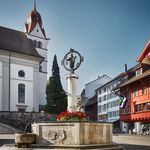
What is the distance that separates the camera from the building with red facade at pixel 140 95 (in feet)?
149

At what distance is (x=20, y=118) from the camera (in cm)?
5553

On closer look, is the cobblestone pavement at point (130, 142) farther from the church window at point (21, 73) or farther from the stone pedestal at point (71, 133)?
the church window at point (21, 73)

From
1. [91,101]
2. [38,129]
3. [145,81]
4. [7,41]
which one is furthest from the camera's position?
[91,101]

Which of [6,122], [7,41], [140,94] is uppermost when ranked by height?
[7,41]

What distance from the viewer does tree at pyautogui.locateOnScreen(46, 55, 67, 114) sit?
74250mm

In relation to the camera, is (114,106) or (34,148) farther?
(114,106)

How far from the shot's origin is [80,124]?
17844 millimetres

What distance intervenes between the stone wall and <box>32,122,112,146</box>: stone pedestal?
3053cm

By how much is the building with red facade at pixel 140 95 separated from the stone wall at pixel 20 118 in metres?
13.3

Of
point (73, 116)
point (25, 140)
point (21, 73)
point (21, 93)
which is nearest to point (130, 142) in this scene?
point (73, 116)

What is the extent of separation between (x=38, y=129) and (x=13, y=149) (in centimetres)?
167

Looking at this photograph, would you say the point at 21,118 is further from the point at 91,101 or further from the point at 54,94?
the point at 91,101

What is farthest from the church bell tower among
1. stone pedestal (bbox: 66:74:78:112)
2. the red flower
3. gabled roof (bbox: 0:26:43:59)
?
the red flower

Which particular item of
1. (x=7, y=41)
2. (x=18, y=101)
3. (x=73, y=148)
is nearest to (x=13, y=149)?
(x=73, y=148)
